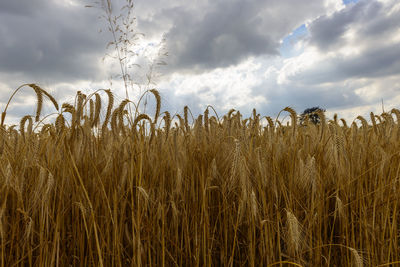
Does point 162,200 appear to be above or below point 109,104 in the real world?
below

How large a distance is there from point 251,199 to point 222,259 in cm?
52

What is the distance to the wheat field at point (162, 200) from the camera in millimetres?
1707

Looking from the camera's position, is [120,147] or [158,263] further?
[120,147]

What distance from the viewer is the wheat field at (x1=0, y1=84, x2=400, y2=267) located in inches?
67.2

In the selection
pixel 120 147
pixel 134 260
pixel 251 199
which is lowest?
pixel 134 260

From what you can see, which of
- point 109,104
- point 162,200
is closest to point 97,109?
point 109,104

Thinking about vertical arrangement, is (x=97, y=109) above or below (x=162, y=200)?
above

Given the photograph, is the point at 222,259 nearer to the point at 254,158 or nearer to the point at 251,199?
the point at 251,199

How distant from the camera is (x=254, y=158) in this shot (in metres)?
2.24

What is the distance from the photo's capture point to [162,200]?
1860 millimetres

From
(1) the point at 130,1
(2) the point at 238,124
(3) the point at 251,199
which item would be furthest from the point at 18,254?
(1) the point at 130,1

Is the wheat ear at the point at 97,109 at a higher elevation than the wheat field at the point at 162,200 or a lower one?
higher

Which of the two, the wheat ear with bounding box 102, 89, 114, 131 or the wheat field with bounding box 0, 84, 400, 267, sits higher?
the wheat ear with bounding box 102, 89, 114, 131

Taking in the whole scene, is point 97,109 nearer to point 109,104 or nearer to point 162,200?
point 109,104
